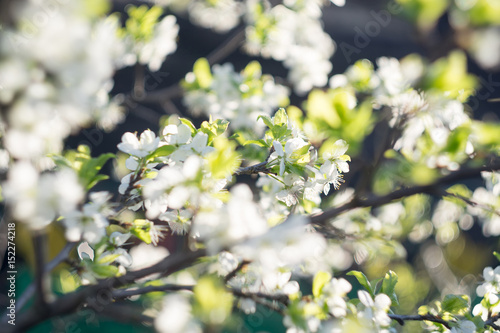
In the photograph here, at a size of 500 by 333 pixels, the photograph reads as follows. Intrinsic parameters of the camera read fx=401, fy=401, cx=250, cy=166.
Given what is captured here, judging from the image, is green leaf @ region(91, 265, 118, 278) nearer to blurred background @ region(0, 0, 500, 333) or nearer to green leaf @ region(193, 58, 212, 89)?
green leaf @ region(193, 58, 212, 89)

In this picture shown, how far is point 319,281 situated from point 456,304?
31 cm

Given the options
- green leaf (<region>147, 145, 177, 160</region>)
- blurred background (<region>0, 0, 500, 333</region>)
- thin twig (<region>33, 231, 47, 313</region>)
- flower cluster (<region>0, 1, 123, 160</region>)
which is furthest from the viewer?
blurred background (<region>0, 0, 500, 333</region>)

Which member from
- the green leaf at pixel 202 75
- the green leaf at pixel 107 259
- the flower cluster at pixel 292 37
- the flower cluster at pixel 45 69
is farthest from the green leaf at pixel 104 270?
the flower cluster at pixel 292 37

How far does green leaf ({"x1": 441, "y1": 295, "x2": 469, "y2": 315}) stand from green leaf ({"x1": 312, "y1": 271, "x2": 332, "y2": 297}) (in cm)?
28

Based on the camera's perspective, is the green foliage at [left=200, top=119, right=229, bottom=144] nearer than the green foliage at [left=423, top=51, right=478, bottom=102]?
No

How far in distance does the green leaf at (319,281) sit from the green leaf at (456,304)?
0.93ft

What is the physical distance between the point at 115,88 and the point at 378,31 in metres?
2.66

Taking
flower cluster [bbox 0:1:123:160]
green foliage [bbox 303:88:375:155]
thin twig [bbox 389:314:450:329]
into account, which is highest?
flower cluster [bbox 0:1:123:160]

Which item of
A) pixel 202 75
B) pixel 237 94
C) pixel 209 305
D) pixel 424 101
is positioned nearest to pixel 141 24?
pixel 202 75

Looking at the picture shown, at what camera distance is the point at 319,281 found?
73 centimetres

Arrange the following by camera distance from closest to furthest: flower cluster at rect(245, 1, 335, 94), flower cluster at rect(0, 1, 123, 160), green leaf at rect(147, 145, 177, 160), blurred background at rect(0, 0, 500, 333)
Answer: flower cluster at rect(0, 1, 123, 160), green leaf at rect(147, 145, 177, 160), flower cluster at rect(245, 1, 335, 94), blurred background at rect(0, 0, 500, 333)

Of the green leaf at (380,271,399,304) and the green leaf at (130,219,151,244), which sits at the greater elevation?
the green leaf at (130,219,151,244)

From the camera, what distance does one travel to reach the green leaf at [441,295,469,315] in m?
0.81

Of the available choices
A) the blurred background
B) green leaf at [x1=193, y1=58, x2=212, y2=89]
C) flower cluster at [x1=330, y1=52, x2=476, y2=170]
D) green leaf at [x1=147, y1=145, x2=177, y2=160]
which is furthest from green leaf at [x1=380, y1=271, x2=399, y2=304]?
the blurred background
